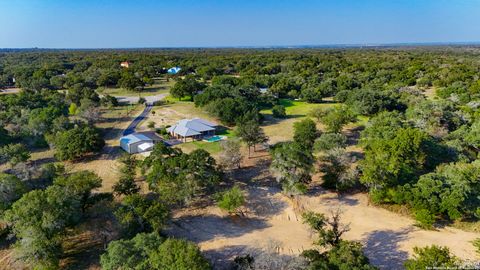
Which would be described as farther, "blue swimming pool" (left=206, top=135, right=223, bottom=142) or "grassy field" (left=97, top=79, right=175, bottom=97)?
"grassy field" (left=97, top=79, right=175, bottom=97)

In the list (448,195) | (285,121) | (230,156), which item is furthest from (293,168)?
(285,121)

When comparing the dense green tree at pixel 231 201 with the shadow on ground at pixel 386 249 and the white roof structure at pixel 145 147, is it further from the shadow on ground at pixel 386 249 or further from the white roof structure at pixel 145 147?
the white roof structure at pixel 145 147

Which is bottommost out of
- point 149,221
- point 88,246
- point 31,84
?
point 88,246

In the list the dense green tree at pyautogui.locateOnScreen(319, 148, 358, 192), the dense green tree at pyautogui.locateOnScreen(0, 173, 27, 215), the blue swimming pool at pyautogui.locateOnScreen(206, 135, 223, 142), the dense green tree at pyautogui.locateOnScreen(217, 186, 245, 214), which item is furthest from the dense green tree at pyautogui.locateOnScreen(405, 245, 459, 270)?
the blue swimming pool at pyautogui.locateOnScreen(206, 135, 223, 142)

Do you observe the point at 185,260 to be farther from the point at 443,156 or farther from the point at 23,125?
the point at 23,125

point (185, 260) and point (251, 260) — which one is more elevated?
point (185, 260)

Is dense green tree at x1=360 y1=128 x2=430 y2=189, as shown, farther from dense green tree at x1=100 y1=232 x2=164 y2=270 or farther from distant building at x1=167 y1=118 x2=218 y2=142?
distant building at x1=167 y1=118 x2=218 y2=142

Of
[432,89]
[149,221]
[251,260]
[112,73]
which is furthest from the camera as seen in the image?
[112,73]

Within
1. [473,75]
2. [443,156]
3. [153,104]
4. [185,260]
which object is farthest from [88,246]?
[473,75]
